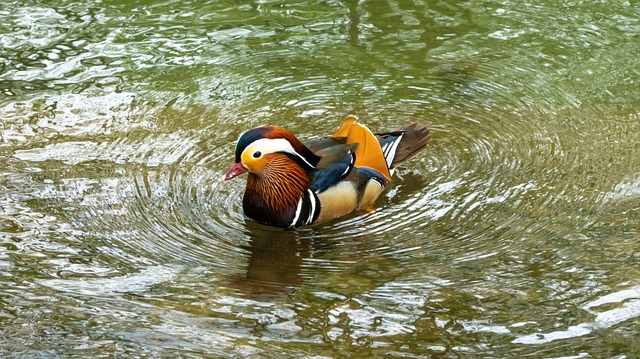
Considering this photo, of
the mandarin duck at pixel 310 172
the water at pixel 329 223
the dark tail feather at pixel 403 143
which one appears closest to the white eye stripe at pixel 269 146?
the mandarin duck at pixel 310 172

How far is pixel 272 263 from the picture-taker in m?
6.45

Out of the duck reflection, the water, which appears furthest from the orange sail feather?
the duck reflection

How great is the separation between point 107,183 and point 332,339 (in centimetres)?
271

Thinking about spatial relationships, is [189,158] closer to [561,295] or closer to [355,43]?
[355,43]

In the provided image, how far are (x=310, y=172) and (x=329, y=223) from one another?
1.38 ft

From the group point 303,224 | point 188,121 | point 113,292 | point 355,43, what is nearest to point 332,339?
point 113,292

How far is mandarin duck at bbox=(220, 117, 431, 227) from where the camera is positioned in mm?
7043

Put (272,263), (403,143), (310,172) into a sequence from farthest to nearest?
(403,143) → (310,172) → (272,263)

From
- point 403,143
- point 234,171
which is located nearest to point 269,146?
point 234,171

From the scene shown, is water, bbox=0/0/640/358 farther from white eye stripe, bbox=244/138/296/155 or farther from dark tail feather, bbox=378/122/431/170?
white eye stripe, bbox=244/138/296/155

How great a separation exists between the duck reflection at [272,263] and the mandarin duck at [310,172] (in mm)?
162

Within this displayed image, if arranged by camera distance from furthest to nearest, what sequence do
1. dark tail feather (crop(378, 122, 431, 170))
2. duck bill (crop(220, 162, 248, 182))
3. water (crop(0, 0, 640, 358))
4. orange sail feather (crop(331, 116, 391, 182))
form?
dark tail feather (crop(378, 122, 431, 170)), orange sail feather (crop(331, 116, 391, 182)), duck bill (crop(220, 162, 248, 182)), water (crop(0, 0, 640, 358))

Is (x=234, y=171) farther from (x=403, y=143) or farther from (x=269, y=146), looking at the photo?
(x=403, y=143)

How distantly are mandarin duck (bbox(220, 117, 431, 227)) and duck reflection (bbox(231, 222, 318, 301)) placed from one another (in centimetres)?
16
